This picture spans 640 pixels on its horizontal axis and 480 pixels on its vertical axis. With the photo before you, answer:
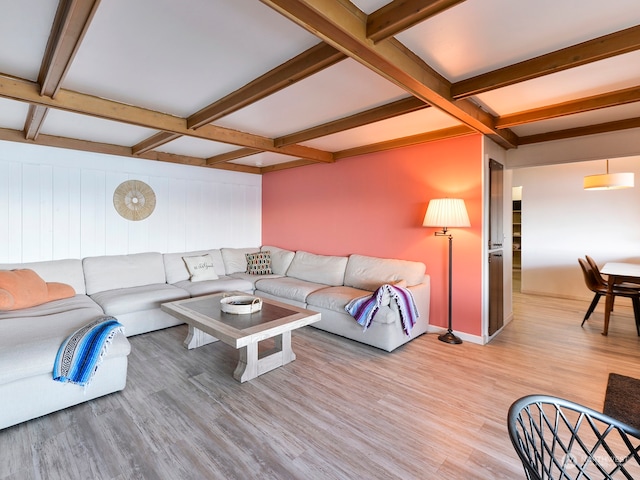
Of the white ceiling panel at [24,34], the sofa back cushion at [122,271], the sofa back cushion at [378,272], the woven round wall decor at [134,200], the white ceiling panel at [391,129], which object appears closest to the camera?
Result: the white ceiling panel at [24,34]

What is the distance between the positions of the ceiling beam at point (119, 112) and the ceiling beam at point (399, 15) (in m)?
2.19

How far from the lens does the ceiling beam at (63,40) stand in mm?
1387

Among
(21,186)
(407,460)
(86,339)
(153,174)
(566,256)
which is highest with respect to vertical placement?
(153,174)

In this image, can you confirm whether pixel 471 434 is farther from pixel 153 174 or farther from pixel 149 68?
pixel 153 174

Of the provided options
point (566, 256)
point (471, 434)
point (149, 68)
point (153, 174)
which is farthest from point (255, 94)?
point (566, 256)

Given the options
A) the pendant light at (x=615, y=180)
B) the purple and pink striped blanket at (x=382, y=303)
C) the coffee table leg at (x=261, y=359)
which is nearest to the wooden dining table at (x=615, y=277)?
the pendant light at (x=615, y=180)

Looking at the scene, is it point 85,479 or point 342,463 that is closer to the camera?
point 85,479

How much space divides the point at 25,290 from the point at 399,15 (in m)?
3.92

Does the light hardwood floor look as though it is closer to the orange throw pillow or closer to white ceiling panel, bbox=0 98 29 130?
the orange throw pillow

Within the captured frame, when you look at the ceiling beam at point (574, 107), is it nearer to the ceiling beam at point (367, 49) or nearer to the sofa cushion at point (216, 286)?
the ceiling beam at point (367, 49)

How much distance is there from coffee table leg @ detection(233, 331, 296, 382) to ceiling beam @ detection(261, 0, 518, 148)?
7.19ft

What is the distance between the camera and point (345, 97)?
8.23ft

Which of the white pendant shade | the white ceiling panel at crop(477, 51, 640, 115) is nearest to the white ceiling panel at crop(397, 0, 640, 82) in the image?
the white ceiling panel at crop(477, 51, 640, 115)

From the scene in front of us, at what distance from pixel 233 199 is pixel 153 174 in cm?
136
